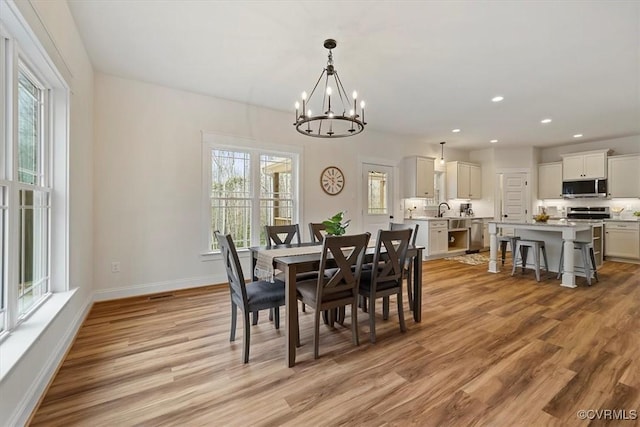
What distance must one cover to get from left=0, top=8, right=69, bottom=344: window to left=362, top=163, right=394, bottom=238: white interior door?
15.5 feet

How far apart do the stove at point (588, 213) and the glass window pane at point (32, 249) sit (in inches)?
358

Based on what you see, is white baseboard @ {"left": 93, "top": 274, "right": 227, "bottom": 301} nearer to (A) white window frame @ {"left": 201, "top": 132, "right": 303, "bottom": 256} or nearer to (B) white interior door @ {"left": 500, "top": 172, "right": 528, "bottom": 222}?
(A) white window frame @ {"left": 201, "top": 132, "right": 303, "bottom": 256}

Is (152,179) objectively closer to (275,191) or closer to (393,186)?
(275,191)

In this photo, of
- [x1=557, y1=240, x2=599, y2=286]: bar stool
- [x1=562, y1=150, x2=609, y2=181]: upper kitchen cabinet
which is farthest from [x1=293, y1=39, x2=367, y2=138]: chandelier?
[x1=562, y1=150, x2=609, y2=181]: upper kitchen cabinet

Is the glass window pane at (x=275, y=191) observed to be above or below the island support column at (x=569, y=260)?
above

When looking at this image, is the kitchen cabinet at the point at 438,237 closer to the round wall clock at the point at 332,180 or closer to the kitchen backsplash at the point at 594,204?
the round wall clock at the point at 332,180

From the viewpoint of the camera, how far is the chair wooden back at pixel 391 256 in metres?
2.56

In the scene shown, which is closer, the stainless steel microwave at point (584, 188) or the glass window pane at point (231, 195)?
the glass window pane at point (231, 195)

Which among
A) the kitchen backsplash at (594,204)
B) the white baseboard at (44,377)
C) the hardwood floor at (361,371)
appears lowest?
the hardwood floor at (361,371)

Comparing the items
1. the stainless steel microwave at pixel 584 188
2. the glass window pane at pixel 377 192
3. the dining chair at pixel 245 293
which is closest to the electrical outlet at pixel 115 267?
the dining chair at pixel 245 293

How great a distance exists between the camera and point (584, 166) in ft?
22.3

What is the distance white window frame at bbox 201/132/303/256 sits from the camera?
430 cm

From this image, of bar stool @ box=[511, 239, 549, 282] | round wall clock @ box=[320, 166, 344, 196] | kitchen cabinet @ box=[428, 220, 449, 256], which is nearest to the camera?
bar stool @ box=[511, 239, 549, 282]

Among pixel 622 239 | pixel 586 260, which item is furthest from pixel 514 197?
pixel 586 260
